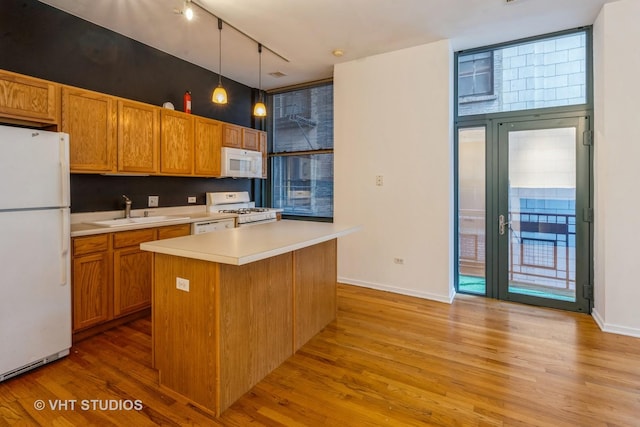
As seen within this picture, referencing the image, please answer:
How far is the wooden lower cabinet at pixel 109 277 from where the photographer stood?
265 centimetres

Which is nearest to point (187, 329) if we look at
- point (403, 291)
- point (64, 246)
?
point (64, 246)

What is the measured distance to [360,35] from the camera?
3525mm

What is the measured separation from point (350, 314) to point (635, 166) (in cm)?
294

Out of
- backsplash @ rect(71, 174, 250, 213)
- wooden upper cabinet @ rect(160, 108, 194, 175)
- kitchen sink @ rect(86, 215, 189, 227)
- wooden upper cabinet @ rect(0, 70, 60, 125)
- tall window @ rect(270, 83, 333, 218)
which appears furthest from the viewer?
tall window @ rect(270, 83, 333, 218)

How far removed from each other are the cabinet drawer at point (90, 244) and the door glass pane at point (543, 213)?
4.22 meters

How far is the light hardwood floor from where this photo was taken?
1835 mm

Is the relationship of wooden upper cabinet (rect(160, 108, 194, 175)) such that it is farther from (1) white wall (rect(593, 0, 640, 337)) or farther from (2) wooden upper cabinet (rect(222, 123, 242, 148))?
(1) white wall (rect(593, 0, 640, 337))

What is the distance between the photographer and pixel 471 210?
3.95m

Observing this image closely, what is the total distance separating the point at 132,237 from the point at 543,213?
433 cm

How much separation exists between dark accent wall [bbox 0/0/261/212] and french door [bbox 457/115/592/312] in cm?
346

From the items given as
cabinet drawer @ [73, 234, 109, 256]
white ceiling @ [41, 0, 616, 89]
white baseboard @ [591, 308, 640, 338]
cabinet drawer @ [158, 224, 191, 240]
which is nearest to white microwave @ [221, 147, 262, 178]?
cabinet drawer @ [158, 224, 191, 240]

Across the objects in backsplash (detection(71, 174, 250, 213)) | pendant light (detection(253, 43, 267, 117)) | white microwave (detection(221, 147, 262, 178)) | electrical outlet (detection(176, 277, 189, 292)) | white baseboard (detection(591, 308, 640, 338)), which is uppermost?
pendant light (detection(253, 43, 267, 117))

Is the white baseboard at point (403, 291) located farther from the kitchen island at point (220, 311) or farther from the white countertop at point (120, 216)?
the kitchen island at point (220, 311)

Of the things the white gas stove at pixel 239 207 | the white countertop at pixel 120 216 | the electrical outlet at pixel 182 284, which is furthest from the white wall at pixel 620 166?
the white countertop at pixel 120 216
